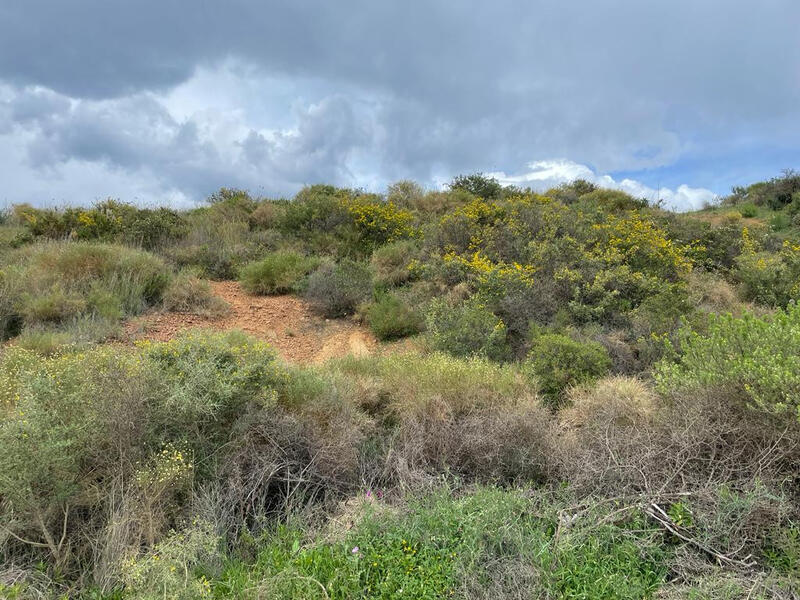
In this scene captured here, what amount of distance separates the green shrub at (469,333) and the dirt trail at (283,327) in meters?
1.01

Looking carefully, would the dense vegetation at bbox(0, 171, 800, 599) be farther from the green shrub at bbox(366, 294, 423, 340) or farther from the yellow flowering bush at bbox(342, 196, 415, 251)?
the yellow flowering bush at bbox(342, 196, 415, 251)

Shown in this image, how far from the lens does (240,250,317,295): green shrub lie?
9.12m

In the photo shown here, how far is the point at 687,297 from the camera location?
24.0ft

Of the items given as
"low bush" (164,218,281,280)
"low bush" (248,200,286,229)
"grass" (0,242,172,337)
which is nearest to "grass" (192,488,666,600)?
"grass" (0,242,172,337)

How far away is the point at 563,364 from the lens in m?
5.20

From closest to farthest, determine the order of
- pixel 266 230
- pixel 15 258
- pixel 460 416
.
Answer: pixel 460 416 < pixel 15 258 < pixel 266 230

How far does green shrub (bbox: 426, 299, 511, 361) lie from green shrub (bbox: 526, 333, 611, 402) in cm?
65

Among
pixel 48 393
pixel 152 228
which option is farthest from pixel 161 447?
pixel 152 228

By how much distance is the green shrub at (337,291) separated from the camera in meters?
8.34

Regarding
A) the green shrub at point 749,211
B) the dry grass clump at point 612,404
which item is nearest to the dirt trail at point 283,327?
the dry grass clump at point 612,404

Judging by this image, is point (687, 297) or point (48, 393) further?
point (687, 297)

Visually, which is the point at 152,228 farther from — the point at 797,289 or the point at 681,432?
the point at 797,289

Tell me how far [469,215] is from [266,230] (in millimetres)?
5592

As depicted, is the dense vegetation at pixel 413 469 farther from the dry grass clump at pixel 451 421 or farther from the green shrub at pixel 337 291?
the green shrub at pixel 337 291
